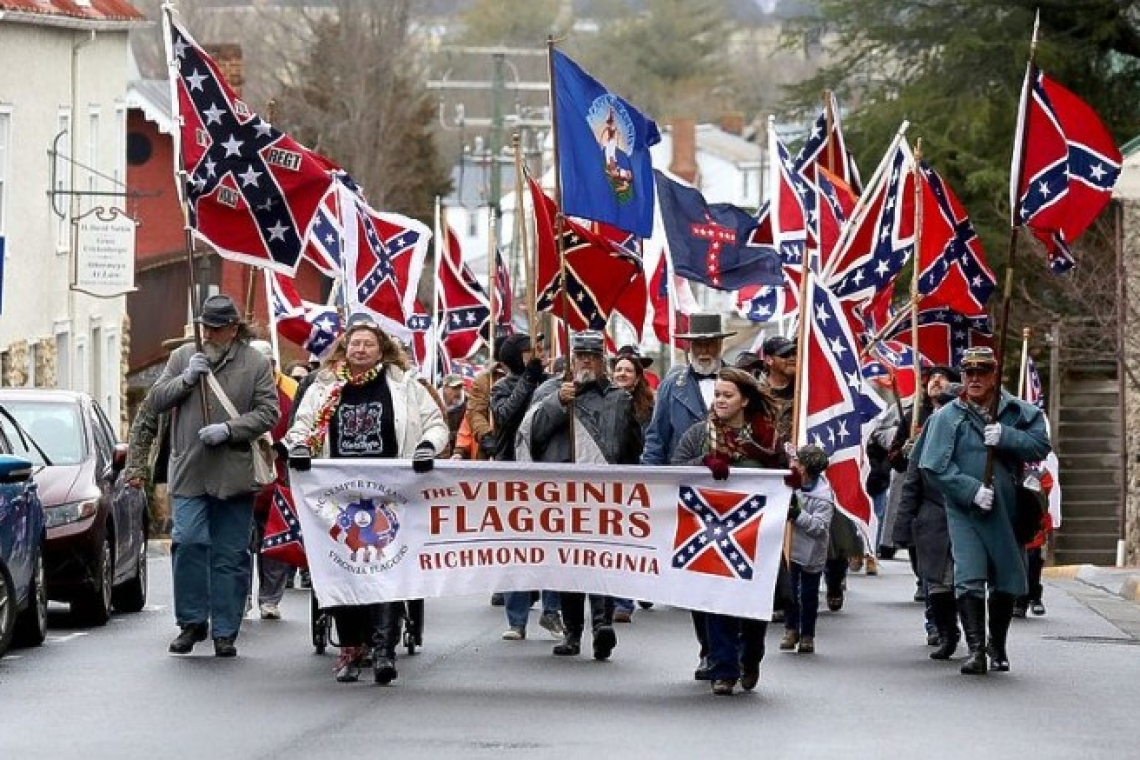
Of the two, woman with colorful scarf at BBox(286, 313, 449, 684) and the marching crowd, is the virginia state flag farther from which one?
woman with colorful scarf at BBox(286, 313, 449, 684)

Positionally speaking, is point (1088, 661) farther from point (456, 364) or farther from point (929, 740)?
point (456, 364)

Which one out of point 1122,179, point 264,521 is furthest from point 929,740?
point 1122,179

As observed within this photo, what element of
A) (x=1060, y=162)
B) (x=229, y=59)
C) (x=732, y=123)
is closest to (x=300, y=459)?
(x=1060, y=162)

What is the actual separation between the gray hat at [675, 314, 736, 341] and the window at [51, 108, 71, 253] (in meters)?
23.8

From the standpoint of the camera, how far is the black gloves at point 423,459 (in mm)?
14727

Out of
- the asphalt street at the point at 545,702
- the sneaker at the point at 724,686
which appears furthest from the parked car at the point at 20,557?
the sneaker at the point at 724,686

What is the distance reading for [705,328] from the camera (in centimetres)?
1698

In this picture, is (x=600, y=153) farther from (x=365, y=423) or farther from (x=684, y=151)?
(x=684, y=151)

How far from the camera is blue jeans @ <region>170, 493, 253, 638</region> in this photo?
1614cm

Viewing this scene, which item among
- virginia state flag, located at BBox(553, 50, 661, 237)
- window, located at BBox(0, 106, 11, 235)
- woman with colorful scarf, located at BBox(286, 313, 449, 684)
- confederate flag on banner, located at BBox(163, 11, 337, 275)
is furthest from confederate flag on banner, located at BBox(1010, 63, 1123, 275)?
window, located at BBox(0, 106, 11, 235)

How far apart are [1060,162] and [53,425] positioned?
6636mm

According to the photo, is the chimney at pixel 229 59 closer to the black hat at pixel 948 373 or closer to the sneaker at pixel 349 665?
the black hat at pixel 948 373

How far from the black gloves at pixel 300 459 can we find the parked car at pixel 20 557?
1802 millimetres

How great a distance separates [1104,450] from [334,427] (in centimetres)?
2954
